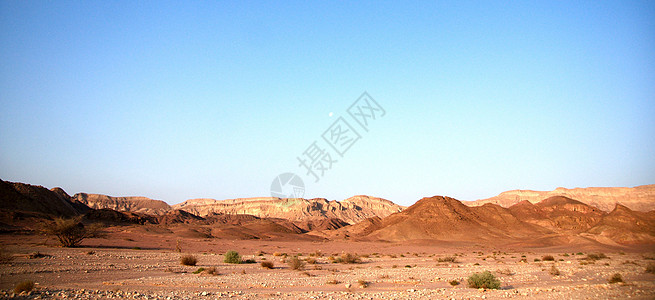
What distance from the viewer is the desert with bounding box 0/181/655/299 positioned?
55.3ft

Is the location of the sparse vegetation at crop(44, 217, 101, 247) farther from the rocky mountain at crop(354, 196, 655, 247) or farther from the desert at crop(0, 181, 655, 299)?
the rocky mountain at crop(354, 196, 655, 247)

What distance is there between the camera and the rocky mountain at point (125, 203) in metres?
157

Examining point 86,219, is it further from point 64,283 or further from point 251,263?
point 64,283

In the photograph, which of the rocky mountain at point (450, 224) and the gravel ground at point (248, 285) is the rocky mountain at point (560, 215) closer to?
the rocky mountain at point (450, 224)

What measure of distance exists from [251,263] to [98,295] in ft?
58.4

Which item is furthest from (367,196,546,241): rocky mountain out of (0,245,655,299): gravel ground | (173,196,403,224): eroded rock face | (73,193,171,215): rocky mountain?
(73,193,171,215): rocky mountain

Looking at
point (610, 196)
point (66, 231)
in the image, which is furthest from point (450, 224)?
point (610, 196)

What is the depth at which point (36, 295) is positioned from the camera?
12.3 m

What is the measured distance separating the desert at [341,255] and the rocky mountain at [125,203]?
100 centimetres

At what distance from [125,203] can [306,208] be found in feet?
262

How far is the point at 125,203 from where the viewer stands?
168875 millimetres

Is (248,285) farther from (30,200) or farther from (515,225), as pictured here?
(515,225)

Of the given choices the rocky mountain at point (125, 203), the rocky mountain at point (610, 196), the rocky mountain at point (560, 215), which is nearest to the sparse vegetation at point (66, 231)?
the rocky mountain at point (560, 215)

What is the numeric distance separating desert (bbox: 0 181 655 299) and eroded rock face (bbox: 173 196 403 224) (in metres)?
2.37
